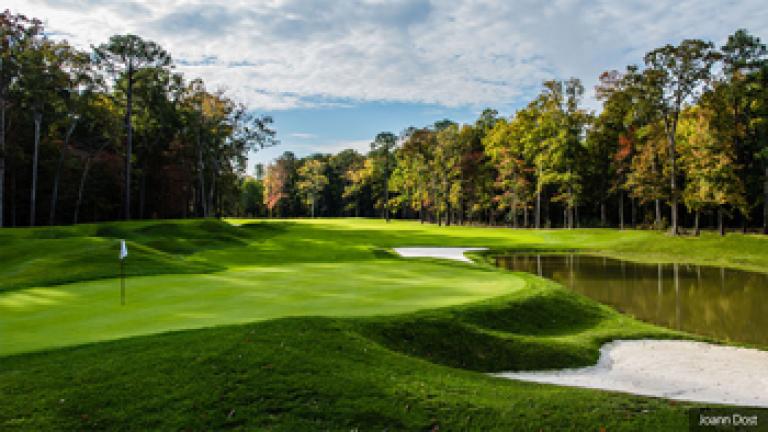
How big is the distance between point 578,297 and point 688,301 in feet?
17.9

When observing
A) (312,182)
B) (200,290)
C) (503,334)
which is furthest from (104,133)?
(312,182)

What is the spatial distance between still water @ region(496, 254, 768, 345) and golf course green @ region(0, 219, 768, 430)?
2.43 m

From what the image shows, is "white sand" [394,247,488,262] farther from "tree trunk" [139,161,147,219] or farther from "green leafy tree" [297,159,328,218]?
"green leafy tree" [297,159,328,218]

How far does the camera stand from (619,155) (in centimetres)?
5631

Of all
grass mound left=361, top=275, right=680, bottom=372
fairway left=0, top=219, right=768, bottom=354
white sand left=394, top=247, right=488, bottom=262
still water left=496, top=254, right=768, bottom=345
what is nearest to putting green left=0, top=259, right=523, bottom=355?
fairway left=0, top=219, right=768, bottom=354

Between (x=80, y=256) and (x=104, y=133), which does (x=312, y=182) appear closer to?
(x=104, y=133)

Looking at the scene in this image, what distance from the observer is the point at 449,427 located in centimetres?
604

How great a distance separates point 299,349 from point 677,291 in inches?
745

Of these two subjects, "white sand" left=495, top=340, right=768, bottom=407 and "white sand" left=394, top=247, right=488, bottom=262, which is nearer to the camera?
"white sand" left=495, top=340, right=768, bottom=407

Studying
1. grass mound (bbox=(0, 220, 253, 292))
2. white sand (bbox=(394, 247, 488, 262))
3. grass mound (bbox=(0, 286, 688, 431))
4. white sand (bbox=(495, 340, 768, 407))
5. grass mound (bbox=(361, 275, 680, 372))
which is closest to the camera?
grass mound (bbox=(0, 286, 688, 431))

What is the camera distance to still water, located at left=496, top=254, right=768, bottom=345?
1506cm

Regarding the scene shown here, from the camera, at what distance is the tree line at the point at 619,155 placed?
135 feet

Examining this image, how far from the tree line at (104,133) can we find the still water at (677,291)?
35.1 meters

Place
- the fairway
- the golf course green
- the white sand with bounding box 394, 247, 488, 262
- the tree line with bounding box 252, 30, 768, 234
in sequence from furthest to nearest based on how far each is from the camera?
the tree line with bounding box 252, 30, 768, 234
the white sand with bounding box 394, 247, 488, 262
the fairway
the golf course green
